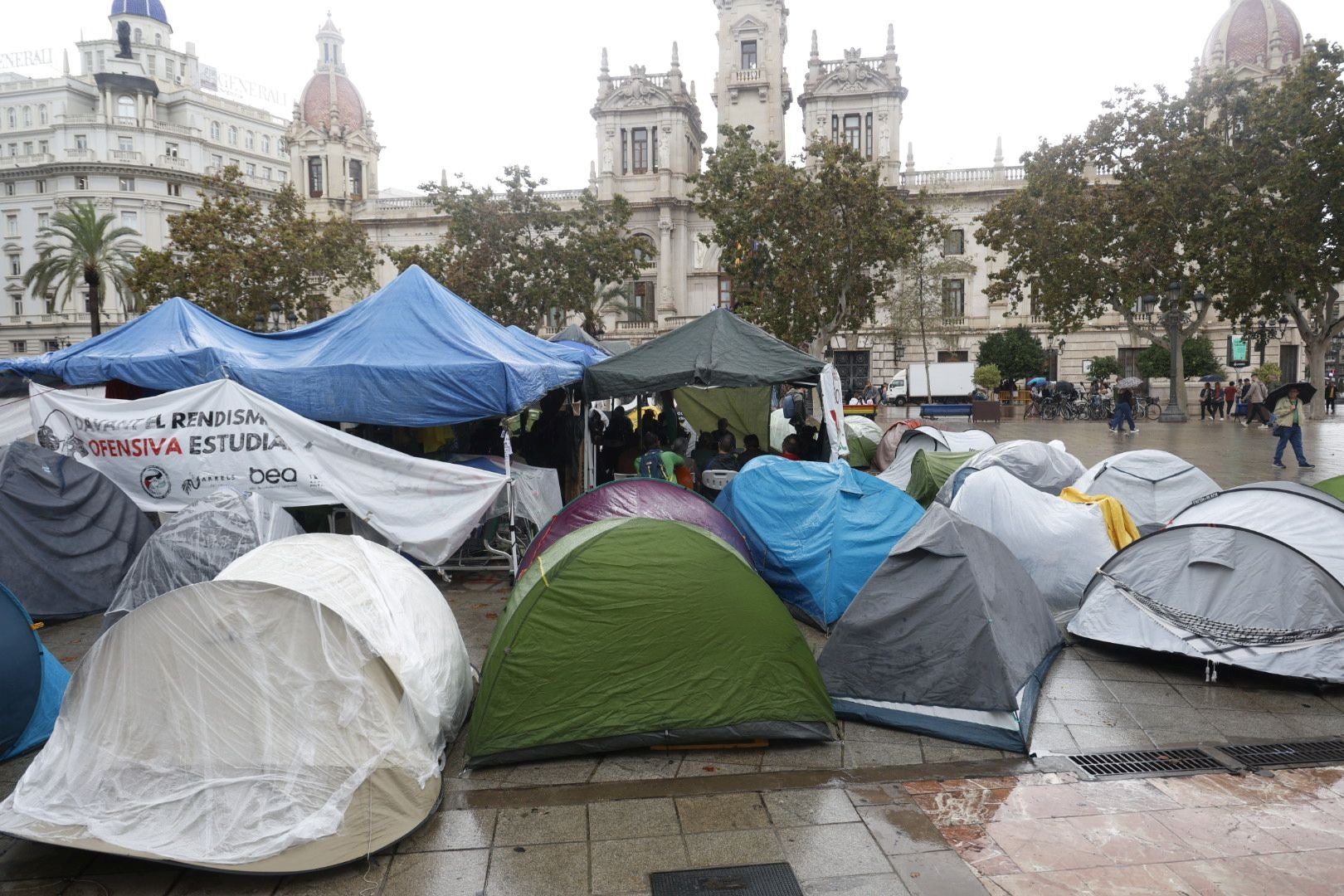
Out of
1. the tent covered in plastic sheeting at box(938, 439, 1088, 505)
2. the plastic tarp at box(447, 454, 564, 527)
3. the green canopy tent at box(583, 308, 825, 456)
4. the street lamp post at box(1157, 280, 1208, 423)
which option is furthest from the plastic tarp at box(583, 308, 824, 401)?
the street lamp post at box(1157, 280, 1208, 423)

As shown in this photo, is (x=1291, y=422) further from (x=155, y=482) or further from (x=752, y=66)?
(x=752, y=66)

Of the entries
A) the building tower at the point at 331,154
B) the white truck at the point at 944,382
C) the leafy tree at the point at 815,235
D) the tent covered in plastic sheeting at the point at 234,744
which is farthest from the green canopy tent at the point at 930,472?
the building tower at the point at 331,154

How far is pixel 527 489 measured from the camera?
9.55 metres

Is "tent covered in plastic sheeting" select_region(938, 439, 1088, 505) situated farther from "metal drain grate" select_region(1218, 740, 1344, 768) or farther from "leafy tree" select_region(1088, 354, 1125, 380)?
"leafy tree" select_region(1088, 354, 1125, 380)

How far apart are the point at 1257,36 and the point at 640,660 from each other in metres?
53.7

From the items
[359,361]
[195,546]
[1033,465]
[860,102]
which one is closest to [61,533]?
[195,546]

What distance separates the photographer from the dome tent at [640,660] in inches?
203

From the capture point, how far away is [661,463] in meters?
10.5

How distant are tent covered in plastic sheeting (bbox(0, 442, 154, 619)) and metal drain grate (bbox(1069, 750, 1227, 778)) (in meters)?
8.40

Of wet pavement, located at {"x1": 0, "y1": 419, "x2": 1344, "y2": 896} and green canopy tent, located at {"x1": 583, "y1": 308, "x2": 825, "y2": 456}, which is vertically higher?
green canopy tent, located at {"x1": 583, "y1": 308, "x2": 825, "y2": 456}

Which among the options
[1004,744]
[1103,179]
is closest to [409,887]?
[1004,744]

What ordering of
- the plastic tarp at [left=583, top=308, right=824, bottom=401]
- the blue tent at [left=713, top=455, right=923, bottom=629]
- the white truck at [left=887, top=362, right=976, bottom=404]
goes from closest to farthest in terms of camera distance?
the blue tent at [left=713, top=455, right=923, bottom=629] → the plastic tarp at [left=583, top=308, right=824, bottom=401] → the white truck at [left=887, top=362, right=976, bottom=404]

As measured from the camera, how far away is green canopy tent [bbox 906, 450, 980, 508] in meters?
11.3

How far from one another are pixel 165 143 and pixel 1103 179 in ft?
198
